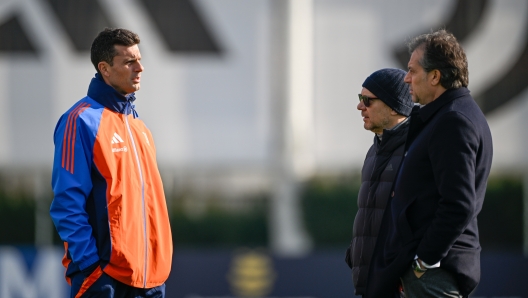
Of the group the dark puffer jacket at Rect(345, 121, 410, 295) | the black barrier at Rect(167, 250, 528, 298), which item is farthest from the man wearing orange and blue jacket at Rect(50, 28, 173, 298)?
the black barrier at Rect(167, 250, 528, 298)

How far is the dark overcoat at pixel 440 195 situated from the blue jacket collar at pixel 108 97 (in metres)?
1.18

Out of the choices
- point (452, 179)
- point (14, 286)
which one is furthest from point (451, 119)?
point (14, 286)

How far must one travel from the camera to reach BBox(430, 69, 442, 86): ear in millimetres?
2951

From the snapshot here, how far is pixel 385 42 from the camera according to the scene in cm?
1365

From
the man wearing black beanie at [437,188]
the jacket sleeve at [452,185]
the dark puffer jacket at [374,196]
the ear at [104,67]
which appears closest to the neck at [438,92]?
the man wearing black beanie at [437,188]

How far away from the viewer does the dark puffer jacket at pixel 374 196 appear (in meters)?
3.29

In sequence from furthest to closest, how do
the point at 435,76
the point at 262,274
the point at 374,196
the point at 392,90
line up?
the point at 262,274 → the point at 392,90 → the point at 374,196 → the point at 435,76

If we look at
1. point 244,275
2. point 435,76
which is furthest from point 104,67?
point 244,275

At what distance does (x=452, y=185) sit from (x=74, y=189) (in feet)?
4.75

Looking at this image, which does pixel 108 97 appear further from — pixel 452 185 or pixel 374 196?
pixel 452 185

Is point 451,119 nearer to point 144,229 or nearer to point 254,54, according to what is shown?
point 144,229

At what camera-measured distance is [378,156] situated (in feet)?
11.1

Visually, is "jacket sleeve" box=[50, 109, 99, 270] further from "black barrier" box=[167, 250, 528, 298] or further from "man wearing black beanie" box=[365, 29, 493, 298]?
"black barrier" box=[167, 250, 528, 298]

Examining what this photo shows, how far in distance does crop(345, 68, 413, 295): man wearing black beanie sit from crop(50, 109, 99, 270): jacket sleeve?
1.13m
